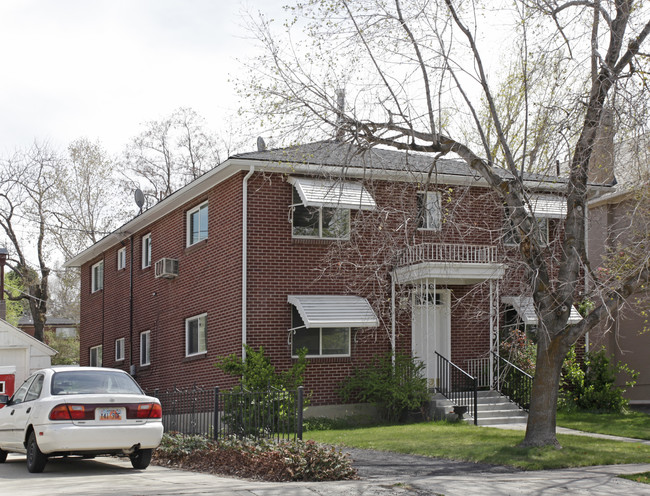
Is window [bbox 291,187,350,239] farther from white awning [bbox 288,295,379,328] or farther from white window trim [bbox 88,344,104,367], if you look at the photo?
white window trim [bbox 88,344,104,367]

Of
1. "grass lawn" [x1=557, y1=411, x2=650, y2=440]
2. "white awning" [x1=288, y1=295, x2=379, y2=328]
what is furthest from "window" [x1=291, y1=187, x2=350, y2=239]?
"grass lawn" [x1=557, y1=411, x2=650, y2=440]

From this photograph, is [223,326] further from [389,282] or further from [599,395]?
[599,395]

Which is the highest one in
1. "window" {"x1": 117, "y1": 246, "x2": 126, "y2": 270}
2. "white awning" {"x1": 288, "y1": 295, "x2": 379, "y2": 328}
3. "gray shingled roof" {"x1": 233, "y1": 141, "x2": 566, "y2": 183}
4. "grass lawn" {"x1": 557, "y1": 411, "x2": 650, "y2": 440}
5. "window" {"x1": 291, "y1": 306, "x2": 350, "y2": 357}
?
"gray shingled roof" {"x1": 233, "y1": 141, "x2": 566, "y2": 183}

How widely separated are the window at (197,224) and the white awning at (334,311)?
391 cm

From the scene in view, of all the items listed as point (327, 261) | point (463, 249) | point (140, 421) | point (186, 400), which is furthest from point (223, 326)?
point (140, 421)

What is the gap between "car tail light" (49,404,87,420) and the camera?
11.8 m

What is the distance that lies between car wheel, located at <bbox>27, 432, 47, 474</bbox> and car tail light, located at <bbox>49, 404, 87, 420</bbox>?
610mm

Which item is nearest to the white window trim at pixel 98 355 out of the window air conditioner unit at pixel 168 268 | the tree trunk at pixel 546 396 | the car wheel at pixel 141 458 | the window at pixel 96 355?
the window at pixel 96 355

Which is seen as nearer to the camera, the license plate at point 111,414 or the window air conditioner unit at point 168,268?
the license plate at point 111,414

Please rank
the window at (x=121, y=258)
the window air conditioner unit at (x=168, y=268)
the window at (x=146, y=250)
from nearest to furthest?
the window air conditioner unit at (x=168, y=268) < the window at (x=146, y=250) < the window at (x=121, y=258)

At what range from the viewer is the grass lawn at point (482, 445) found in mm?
12844

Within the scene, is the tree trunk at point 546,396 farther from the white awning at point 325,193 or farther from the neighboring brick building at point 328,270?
the white awning at point 325,193

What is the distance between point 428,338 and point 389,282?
170 centimetres

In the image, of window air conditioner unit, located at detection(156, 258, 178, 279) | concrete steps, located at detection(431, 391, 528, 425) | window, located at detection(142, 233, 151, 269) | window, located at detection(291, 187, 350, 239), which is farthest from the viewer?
window, located at detection(142, 233, 151, 269)
